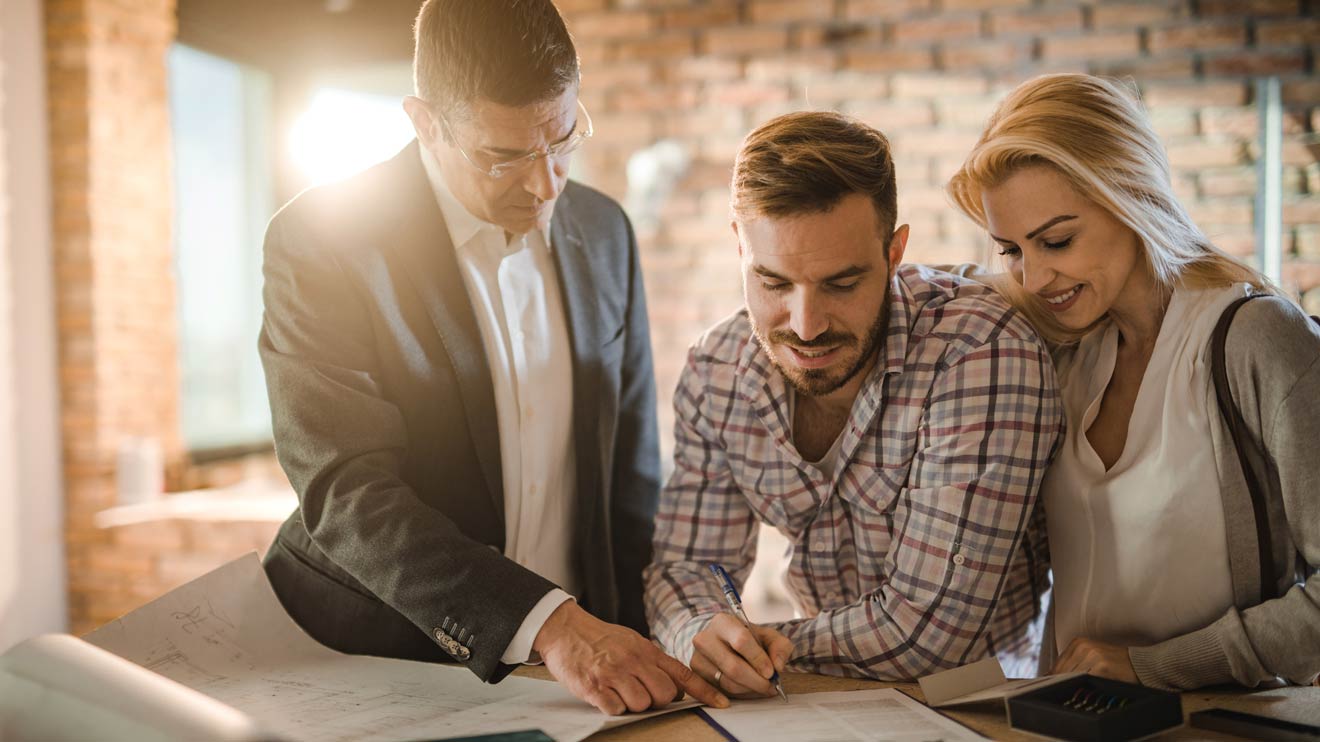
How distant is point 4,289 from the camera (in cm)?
377

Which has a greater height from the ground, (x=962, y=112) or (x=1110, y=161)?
(x=962, y=112)

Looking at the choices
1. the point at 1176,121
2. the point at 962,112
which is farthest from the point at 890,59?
the point at 1176,121

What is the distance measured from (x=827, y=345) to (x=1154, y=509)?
1.52 ft

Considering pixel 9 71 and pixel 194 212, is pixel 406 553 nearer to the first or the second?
pixel 9 71

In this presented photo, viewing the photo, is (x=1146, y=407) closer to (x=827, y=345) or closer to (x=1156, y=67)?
(x=827, y=345)

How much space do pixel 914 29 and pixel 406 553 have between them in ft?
10.1

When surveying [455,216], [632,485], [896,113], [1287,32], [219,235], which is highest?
[1287,32]

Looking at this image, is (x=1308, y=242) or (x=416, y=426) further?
(x=1308, y=242)

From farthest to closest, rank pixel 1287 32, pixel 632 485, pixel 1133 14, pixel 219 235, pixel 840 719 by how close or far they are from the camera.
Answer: pixel 219 235, pixel 1133 14, pixel 1287 32, pixel 632 485, pixel 840 719

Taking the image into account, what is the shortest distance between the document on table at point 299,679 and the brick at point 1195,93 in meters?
3.22

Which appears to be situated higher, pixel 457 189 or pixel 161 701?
pixel 457 189

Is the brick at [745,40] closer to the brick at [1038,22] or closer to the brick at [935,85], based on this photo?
the brick at [935,85]

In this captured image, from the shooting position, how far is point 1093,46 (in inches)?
145

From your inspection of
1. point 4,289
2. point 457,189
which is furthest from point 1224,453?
point 4,289
